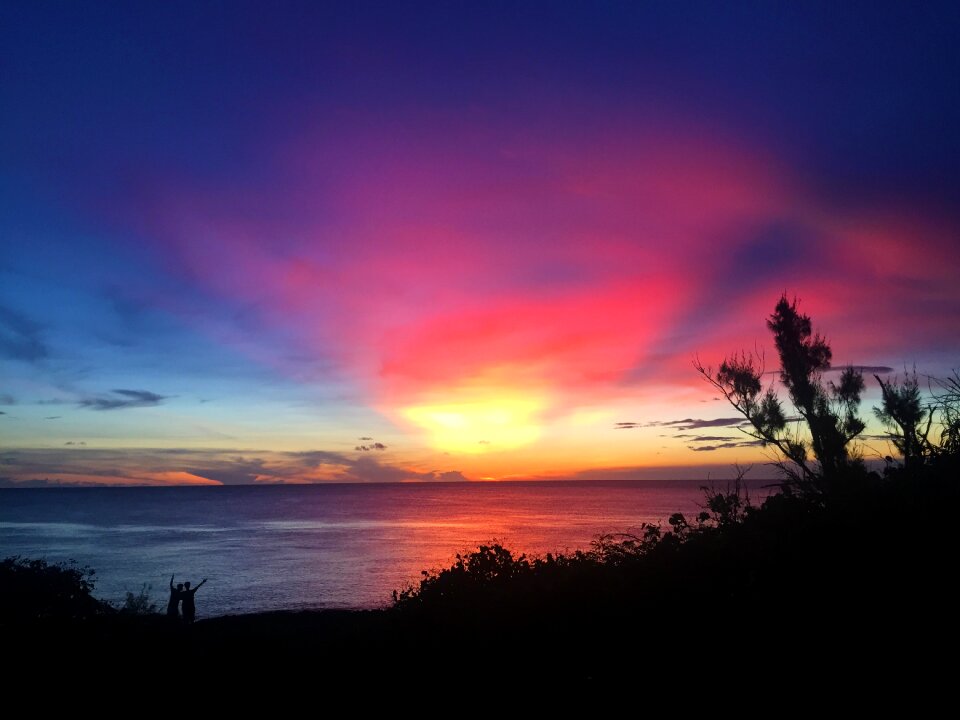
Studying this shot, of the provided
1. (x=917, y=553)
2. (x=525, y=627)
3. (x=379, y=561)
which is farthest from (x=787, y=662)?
(x=379, y=561)

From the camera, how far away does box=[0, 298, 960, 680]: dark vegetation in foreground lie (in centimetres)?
636

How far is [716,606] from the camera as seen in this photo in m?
7.66

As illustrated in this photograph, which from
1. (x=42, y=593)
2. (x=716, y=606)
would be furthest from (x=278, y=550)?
(x=716, y=606)

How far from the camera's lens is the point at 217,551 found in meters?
76.7

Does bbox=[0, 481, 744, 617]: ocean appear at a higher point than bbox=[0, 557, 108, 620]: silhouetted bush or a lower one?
lower

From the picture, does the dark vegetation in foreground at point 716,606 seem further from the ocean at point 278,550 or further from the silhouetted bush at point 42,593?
the ocean at point 278,550

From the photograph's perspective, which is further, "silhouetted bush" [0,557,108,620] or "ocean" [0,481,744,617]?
"ocean" [0,481,744,617]

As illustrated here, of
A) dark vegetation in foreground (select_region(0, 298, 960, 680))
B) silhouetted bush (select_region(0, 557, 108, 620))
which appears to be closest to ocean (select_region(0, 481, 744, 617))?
silhouetted bush (select_region(0, 557, 108, 620))

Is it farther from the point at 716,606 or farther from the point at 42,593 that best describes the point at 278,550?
the point at 716,606

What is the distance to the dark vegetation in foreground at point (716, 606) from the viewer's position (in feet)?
20.9

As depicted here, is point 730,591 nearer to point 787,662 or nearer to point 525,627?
point 787,662

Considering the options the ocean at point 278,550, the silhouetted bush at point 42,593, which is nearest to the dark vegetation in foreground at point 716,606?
the silhouetted bush at point 42,593

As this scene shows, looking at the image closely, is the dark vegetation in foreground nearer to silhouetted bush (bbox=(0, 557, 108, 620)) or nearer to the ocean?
silhouetted bush (bbox=(0, 557, 108, 620))

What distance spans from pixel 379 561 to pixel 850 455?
5507cm
